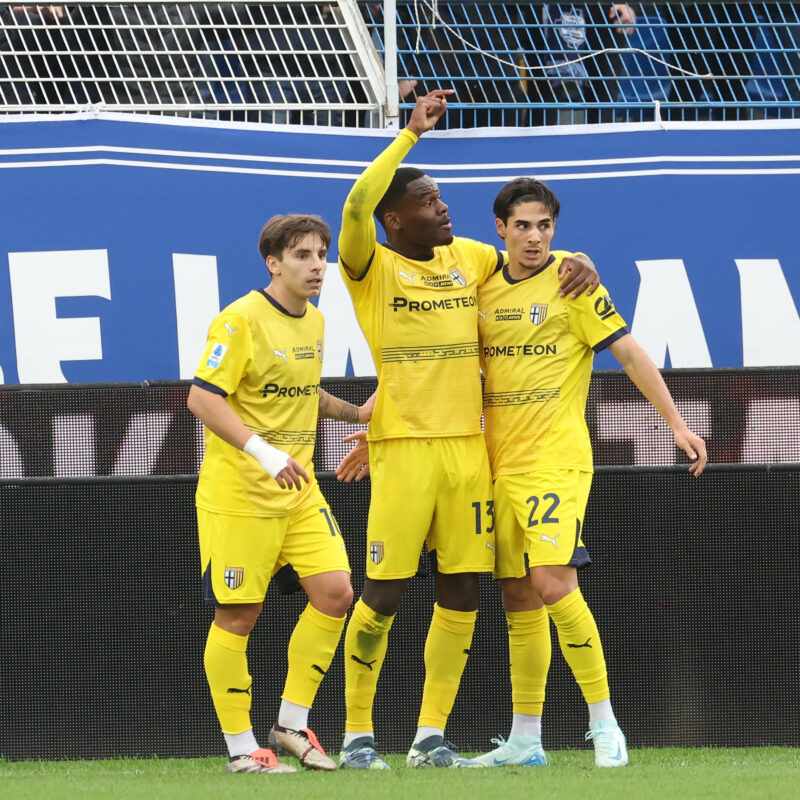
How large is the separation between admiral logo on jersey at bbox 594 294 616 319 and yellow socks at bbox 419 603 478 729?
108cm

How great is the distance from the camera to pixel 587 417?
5.04 meters

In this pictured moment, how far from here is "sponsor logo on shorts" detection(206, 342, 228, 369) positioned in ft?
14.5

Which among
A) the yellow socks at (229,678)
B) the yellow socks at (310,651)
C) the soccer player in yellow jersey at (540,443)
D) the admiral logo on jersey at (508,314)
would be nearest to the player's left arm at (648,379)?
the soccer player in yellow jersey at (540,443)

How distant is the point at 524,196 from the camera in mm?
4641

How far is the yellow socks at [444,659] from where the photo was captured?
466 cm

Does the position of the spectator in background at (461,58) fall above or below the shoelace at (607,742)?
above

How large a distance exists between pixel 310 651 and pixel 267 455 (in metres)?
0.77

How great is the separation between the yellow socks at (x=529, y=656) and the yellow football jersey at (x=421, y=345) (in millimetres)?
658

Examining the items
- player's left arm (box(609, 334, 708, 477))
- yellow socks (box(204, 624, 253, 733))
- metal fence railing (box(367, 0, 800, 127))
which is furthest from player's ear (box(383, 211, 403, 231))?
metal fence railing (box(367, 0, 800, 127))

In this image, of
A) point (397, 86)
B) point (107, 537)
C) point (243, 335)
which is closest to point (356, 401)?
point (243, 335)

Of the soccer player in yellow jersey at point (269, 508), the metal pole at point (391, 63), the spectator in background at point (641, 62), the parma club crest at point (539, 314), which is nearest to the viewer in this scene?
the soccer player in yellow jersey at point (269, 508)

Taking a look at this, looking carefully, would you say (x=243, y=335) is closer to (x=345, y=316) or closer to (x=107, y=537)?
Result: (x=107, y=537)

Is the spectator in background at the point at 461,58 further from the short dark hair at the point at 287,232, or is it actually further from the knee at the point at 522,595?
the knee at the point at 522,595

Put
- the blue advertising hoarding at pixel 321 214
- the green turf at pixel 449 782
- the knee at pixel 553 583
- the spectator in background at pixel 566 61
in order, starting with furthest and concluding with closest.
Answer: the spectator in background at pixel 566 61, the blue advertising hoarding at pixel 321 214, the knee at pixel 553 583, the green turf at pixel 449 782
